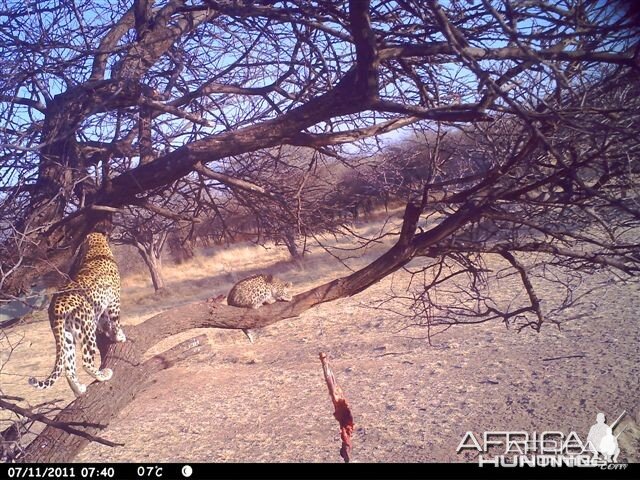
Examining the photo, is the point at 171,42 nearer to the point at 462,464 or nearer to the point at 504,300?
the point at 462,464

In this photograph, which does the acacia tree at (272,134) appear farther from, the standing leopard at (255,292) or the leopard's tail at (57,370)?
the standing leopard at (255,292)

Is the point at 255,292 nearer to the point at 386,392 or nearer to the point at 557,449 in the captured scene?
the point at 386,392

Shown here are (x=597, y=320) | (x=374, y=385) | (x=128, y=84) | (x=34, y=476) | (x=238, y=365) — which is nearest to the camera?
(x=34, y=476)

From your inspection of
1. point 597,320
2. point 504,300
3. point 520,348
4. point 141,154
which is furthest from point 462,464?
point 504,300

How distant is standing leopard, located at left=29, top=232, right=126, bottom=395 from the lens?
447 cm

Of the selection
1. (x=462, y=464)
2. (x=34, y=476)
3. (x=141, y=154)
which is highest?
(x=141, y=154)

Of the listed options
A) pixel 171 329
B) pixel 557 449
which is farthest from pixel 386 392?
pixel 171 329

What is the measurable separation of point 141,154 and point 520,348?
7190mm

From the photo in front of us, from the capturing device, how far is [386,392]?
8.44 metres

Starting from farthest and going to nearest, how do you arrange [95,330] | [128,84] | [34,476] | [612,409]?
[612,409]
[95,330]
[128,84]
[34,476]

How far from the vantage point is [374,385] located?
8.86 m

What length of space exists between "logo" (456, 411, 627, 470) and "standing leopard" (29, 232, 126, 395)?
3250 mm

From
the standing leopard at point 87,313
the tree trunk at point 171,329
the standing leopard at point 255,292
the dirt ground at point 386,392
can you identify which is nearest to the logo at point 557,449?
the dirt ground at point 386,392

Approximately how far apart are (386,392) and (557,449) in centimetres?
427
